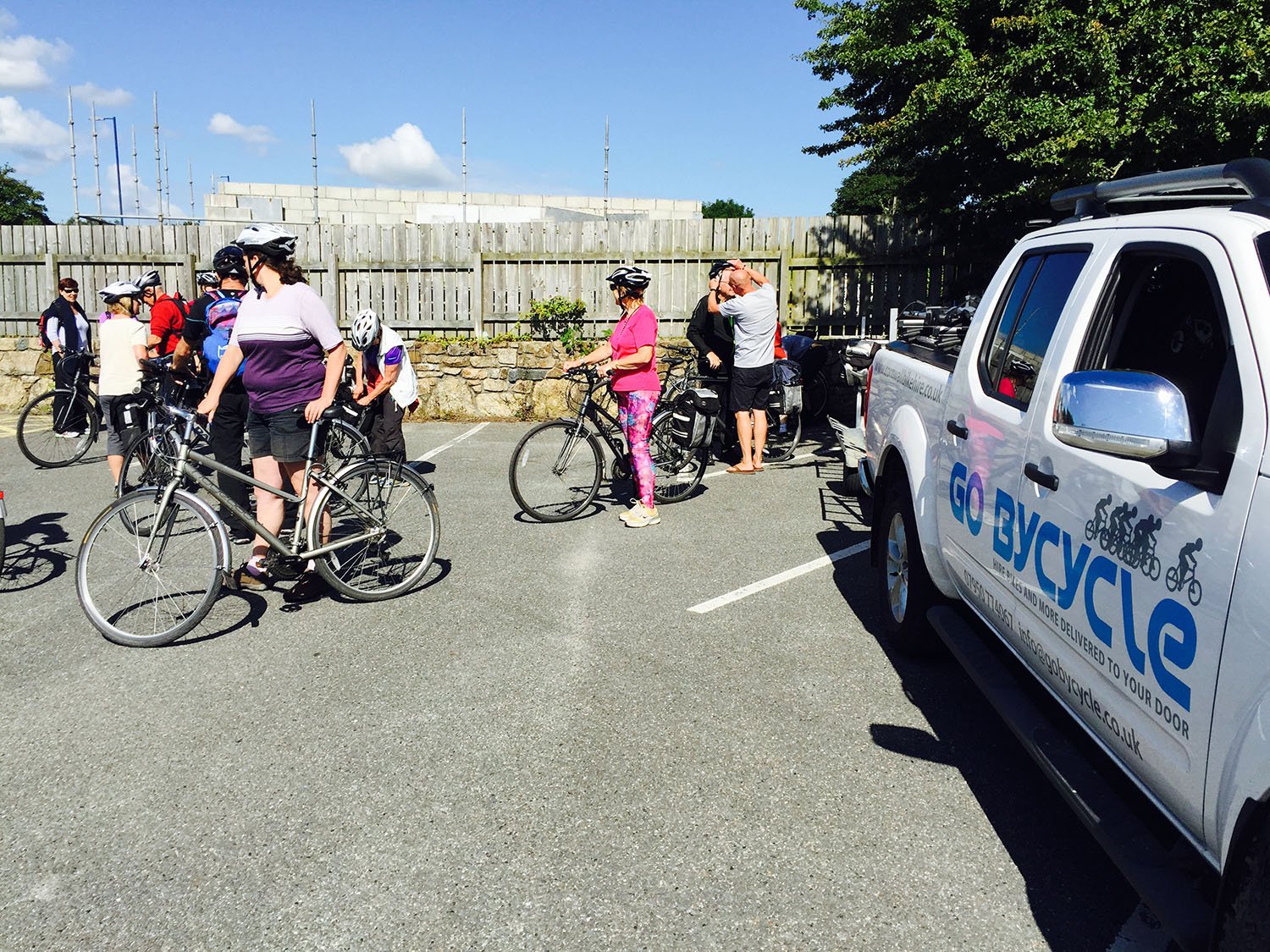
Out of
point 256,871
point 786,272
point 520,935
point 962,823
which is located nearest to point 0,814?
point 256,871

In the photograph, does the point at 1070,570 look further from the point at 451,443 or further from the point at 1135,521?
the point at 451,443

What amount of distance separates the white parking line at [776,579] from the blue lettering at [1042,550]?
2.73m

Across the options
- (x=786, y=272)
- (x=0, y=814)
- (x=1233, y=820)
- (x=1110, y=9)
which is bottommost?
(x=0, y=814)

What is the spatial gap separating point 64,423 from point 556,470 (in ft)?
20.5

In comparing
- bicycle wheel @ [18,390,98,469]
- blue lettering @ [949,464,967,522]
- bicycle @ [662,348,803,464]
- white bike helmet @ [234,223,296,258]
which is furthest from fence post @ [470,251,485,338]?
blue lettering @ [949,464,967,522]

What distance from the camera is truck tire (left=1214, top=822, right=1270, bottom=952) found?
185 centimetres

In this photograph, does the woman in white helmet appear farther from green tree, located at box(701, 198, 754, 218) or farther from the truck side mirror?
green tree, located at box(701, 198, 754, 218)

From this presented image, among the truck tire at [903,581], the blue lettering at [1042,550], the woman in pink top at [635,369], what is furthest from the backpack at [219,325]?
the blue lettering at [1042,550]

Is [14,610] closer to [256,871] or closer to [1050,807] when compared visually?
[256,871]

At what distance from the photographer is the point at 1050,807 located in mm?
3432

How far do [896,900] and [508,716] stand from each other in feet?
6.21

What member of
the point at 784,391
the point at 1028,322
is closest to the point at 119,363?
the point at 784,391

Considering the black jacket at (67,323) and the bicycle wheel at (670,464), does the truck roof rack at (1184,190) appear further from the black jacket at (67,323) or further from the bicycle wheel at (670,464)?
the black jacket at (67,323)

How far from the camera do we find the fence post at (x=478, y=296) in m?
14.5
